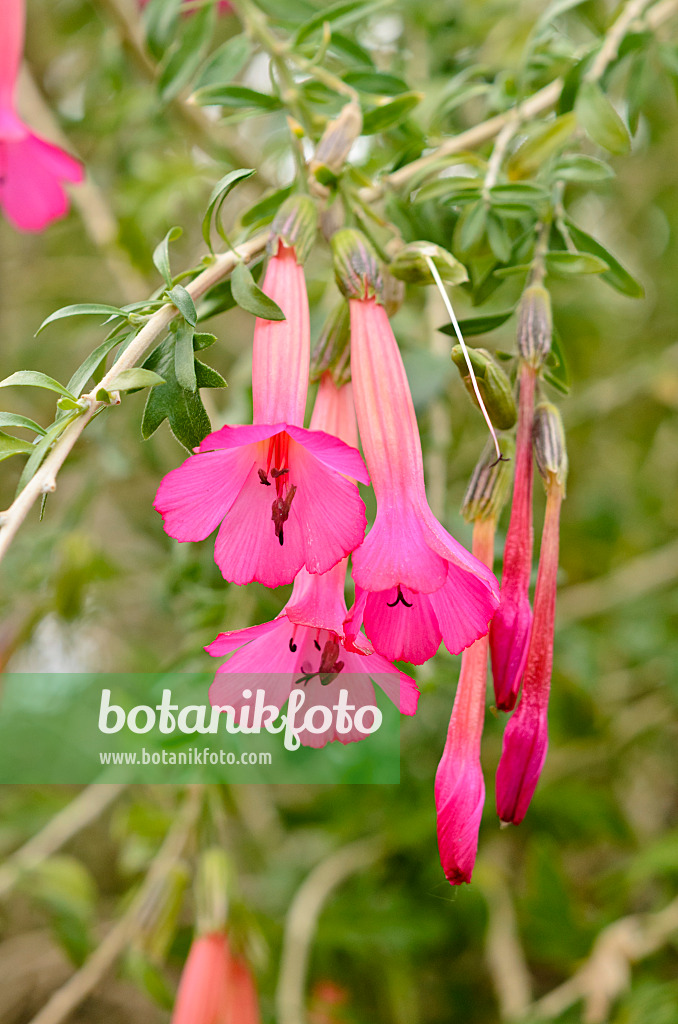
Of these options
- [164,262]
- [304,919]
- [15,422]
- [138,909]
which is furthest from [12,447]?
[304,919]

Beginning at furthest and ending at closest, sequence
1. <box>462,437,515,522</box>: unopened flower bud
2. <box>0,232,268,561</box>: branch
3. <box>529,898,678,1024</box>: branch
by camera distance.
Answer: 1. <box>529,898,678,1024</box>: branch
2. <box>462,437,515,522</box>: unopened flower bud
3. <box>0,232,268,561</box>: branch

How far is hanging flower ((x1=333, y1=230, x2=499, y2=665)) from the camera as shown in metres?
0.39

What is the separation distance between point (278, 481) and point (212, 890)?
472mm

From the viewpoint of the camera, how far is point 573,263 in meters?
0.51

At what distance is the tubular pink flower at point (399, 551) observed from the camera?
39 centimetres

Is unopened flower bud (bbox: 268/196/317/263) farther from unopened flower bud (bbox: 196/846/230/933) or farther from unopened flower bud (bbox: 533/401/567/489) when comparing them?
unopened flower bud (bbox: 196/846/230/933)

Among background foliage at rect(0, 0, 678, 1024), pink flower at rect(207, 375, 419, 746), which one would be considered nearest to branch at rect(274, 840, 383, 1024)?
background foliage at rect(0, 0, 678, 1024)

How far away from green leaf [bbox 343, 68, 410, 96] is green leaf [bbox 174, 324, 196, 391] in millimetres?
363

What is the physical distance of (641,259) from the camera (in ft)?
5.13

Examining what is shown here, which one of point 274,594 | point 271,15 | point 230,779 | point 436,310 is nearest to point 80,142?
point 271,15

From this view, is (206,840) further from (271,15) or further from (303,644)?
(271,15)

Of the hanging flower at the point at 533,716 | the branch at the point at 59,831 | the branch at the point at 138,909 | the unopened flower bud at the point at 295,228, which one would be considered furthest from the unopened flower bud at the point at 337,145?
the branch at the point at 59,831

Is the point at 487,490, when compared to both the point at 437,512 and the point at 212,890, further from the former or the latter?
the point at 212,890

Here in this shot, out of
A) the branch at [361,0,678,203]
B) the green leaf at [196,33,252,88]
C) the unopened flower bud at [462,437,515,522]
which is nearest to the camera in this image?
the unopened flower bud at [462,437,515,522]
